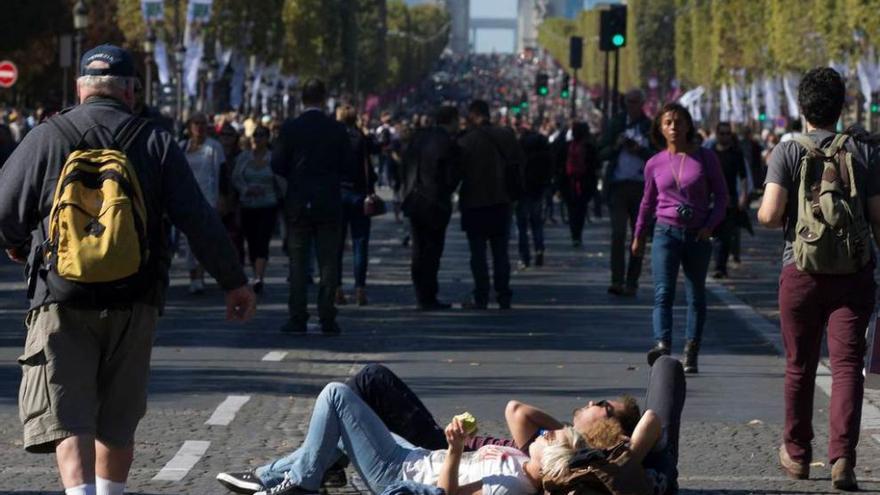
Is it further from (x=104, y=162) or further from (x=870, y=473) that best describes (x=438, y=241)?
(x=104, y=162)

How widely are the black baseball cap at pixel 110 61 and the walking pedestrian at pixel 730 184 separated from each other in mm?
15817

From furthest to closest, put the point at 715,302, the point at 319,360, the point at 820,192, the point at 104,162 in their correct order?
the point at 715,302, the point at 319,360, the point at 820,192, the point at 104,162

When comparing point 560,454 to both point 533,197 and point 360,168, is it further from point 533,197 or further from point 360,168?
point 533,197

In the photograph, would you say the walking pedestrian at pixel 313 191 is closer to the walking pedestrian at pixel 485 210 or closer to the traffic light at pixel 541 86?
the walking pedestrian at pixel 485 210

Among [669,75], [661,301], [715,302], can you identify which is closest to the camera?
[661,301]

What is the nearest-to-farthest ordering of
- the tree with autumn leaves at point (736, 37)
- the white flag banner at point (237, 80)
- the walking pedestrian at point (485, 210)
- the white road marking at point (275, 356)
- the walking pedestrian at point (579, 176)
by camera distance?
the white road marking at point (275, 356)
the walking pedestrian at point (485, 210)
the walking pedestrian at point (579, 176)
the tree with autumn leaves at point (736, 37)
the white flag banner at point (237, 80)

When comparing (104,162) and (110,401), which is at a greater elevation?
(104,162)

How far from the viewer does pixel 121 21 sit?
74375mm

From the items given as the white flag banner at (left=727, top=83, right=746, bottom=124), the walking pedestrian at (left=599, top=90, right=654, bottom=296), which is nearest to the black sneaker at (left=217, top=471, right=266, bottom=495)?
the walking pedestrian at (left=599, top=90, right=654, bottom=296)

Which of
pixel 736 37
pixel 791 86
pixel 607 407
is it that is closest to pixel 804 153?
pixel 607 407

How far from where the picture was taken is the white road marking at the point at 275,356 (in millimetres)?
14491

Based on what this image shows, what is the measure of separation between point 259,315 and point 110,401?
10.8 metres

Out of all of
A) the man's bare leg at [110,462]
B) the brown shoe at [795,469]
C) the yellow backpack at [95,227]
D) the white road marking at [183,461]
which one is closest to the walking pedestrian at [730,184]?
the white road marking at [183,461]

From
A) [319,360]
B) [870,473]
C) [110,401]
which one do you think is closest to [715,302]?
[319,360]
